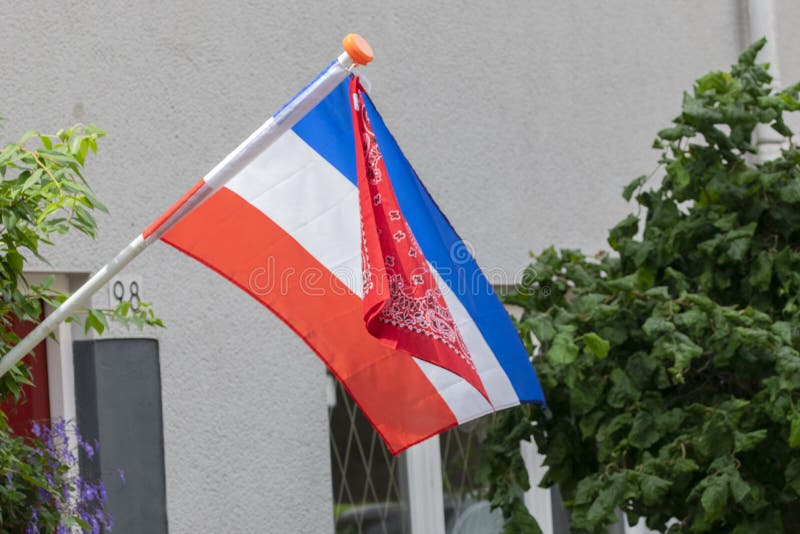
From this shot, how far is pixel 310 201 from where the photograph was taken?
150 inches

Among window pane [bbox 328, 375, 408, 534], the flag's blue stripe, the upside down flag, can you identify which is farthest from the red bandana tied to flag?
window pane [bbox 328, 375, 408, 534]

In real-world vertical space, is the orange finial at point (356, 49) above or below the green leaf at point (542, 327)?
above

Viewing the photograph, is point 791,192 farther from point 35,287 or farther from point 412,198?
point 35,287

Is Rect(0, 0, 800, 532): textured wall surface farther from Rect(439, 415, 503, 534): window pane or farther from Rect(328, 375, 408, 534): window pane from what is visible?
Rect(439, 415, 503, 534): window pane

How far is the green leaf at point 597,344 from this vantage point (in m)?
4.82

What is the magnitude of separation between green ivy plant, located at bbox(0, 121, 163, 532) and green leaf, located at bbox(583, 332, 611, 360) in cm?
158

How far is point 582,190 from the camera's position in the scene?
7.12m

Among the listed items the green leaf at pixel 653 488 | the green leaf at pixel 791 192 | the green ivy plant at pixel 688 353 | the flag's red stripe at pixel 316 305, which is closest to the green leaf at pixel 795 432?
the green ivy plant at pixel 688 353

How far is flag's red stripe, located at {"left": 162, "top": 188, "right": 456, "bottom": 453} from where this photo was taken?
3.74m

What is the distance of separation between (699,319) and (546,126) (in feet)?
7.87

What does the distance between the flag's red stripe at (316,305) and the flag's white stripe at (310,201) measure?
0.10 ft

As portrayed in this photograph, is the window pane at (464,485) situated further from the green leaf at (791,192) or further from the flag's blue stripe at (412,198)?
the flag's blue stripe at (412,198)

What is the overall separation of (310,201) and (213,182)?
0.34 metres

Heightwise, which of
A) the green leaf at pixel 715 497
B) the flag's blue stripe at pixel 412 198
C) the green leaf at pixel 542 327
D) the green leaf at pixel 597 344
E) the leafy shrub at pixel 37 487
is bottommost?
the green leaf at pixel 715 497
